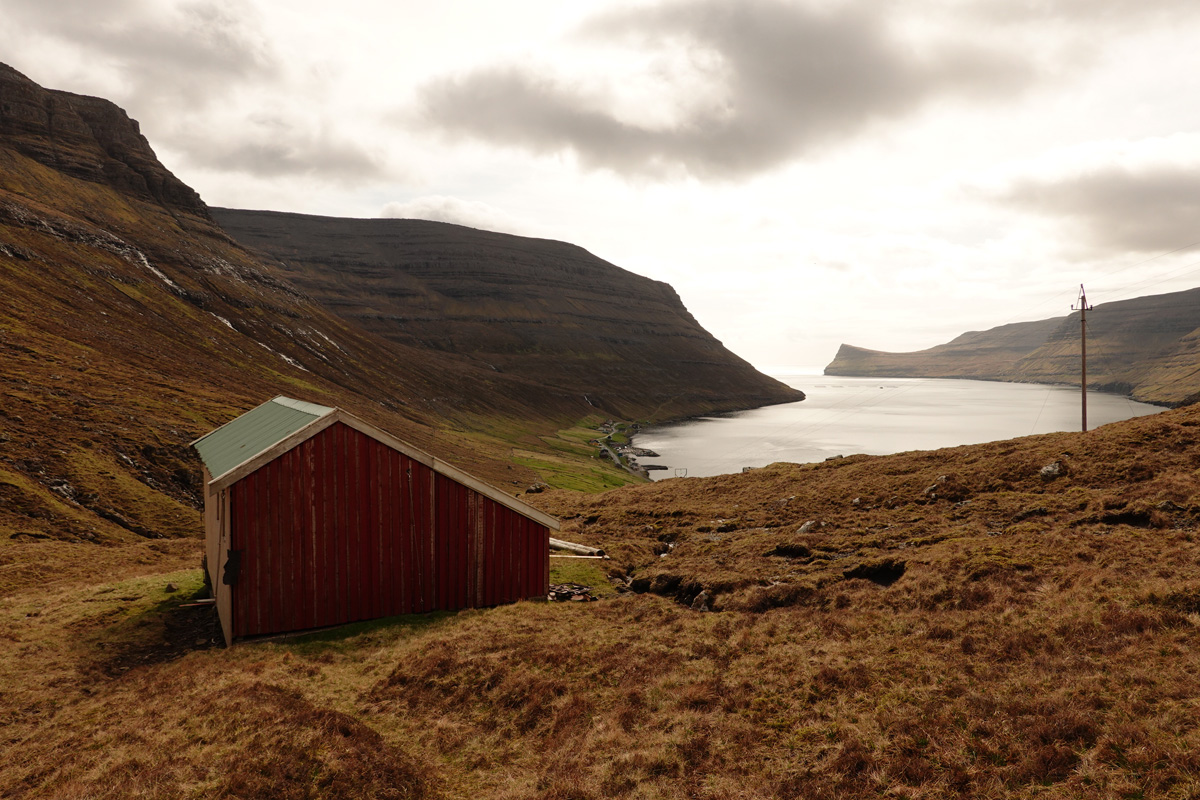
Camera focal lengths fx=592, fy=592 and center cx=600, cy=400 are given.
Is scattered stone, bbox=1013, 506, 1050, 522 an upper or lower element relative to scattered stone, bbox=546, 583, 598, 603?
upper

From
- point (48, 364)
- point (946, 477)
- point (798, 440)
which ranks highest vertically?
point (48, 364)

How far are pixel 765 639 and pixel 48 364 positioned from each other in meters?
65.0

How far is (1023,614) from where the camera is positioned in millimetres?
13242

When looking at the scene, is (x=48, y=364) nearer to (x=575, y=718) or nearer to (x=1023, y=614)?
(x=575, y=718)

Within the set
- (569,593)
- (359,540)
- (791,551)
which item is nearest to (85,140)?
(359,540)

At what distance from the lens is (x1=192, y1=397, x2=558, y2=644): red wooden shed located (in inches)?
656

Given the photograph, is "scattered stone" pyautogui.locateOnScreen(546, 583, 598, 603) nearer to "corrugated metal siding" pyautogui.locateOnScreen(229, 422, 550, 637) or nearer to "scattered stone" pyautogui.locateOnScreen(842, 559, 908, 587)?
"corrugated metal siding" pyautogui.locateOnScreen(229, 422, 550, 637)

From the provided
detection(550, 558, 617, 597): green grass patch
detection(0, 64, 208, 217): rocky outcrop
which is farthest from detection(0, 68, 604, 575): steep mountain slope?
detection(550, 558, 617, 597): green grass patch

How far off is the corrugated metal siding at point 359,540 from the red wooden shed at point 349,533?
1.2 inches

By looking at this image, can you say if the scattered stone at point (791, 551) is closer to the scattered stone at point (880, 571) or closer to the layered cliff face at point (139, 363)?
the scattered stone at point (880, 571)

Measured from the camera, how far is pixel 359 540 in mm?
17906

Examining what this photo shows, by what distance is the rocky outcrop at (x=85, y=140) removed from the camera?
136500 mm

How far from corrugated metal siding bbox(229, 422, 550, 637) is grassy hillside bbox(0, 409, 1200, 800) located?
1.04 metres

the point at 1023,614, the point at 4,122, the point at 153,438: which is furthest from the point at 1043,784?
the point at 4,122
